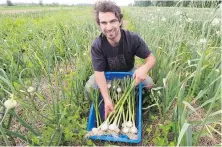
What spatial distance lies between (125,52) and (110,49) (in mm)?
118

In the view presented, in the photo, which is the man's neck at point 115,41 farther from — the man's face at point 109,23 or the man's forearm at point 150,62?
the man's forearm at point 150,62

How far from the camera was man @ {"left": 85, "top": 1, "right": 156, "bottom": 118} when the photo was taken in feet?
5.32

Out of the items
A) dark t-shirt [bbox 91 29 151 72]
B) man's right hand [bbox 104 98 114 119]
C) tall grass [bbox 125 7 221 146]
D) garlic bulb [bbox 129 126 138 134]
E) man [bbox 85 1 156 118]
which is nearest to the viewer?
tall grass [bbox 125 7 221 146]

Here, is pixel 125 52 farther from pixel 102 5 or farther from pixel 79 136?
pixel 79 136

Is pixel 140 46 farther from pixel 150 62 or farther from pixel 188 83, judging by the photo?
pixel 188 83

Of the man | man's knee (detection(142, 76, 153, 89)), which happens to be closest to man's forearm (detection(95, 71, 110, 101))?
the man

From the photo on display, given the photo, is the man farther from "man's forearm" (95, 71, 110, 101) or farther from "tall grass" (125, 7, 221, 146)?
"tall grass" (125, 7, 221, 146)

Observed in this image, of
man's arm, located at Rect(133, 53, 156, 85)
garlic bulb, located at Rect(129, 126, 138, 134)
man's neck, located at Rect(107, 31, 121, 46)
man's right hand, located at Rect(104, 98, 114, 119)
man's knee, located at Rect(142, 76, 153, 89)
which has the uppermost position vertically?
man's neck, located at Rect(107, 31, 121, 46)

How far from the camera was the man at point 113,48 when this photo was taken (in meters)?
1.62

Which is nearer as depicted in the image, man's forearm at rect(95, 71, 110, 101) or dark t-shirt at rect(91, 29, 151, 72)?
man's forearm at rect(95, 71, 110, 101)

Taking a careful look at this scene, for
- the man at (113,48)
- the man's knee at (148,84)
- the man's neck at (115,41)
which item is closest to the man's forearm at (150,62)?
the man at (113,48)

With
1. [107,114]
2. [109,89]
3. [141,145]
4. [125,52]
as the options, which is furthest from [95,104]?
[125,52]

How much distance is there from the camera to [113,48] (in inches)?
68.6

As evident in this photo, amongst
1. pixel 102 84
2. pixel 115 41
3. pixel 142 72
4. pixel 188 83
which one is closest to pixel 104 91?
pixel 102 84
